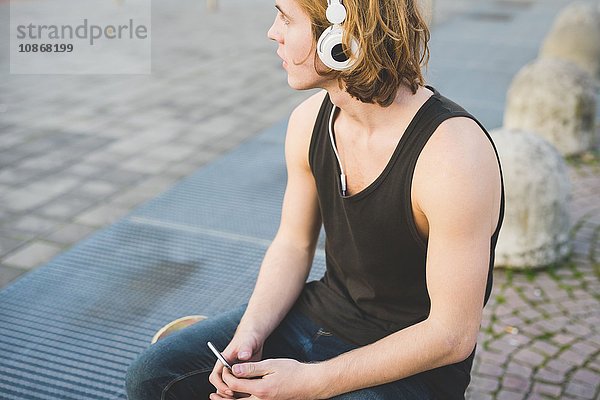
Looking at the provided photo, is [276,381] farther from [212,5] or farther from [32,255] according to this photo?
[212,5]

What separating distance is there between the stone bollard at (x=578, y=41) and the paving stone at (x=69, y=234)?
5.85 meters

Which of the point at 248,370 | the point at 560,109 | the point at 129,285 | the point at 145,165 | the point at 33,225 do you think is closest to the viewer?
the point at 248,370

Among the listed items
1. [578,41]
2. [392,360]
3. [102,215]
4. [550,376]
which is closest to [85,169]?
[102,215]

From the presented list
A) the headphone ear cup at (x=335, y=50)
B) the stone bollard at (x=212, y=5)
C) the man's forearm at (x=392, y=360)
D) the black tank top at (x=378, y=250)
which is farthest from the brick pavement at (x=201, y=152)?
the stone bollard at (x=212, y=5)

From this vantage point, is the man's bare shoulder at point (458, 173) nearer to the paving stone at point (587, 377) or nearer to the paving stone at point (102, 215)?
the paving stone at point (587, 377)

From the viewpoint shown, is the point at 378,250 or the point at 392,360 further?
the point at 378,250

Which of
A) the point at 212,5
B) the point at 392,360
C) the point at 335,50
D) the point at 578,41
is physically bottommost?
the point at 392,360

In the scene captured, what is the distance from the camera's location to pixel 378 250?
188 cm

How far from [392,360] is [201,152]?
4.09m

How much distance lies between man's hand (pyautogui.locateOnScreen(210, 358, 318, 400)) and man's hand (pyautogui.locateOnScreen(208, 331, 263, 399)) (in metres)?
0.07

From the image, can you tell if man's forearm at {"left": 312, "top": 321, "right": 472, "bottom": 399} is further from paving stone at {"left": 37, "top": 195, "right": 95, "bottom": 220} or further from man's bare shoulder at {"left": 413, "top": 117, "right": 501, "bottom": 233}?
paving stone at {"left": 37, "top": 195, "right": 95, "bottom": 220}

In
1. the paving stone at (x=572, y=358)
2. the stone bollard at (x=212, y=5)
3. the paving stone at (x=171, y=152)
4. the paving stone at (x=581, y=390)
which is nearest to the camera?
the paving stone at (x=581, y=390)

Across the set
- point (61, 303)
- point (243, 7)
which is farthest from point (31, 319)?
point (243, 7)

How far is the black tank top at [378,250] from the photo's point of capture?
1.80 m
